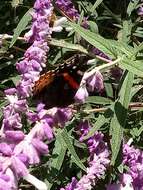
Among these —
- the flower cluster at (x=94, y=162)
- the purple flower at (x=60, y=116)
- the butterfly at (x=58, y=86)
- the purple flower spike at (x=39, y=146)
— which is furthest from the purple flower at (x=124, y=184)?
the purple flower spike at (x=39, y=146)

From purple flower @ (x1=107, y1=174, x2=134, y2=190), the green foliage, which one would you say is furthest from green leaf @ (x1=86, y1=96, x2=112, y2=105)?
purple flower @ (x1=107, y1=174, x2=134, y2=190)

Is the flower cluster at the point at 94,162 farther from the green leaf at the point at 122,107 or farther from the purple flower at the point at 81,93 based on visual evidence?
the purple flower at the point at 81,93

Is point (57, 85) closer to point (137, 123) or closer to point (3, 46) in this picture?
point (137, 123)

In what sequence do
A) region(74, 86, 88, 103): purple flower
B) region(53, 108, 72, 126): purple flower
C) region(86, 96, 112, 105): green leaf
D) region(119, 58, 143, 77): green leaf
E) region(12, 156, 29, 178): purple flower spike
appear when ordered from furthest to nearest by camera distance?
region(86, 96, 112, 105): green leaf → region(119, 58, 143, 77): green leaf → region(74, 86, 88, 103): purple flower → region(53, 108, 72, 126): purple flower → region(12, 156, 29, 178): purple flower spike

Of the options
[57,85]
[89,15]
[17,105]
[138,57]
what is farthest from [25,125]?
[89,15]

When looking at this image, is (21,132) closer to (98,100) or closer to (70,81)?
(70,81)

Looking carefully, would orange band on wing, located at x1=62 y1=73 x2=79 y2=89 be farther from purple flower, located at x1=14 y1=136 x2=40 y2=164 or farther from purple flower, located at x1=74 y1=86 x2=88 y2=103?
purple flower, located at x1=14 y1=136 x2=40 y2=164

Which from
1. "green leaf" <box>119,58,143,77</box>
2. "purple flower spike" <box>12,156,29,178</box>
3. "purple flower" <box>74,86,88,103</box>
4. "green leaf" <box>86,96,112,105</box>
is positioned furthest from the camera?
"green leaf" <box>86,96,112,105</box>
